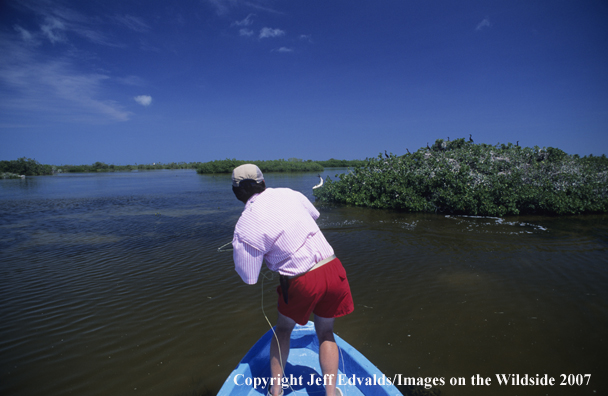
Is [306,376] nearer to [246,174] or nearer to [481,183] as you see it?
[246,174]

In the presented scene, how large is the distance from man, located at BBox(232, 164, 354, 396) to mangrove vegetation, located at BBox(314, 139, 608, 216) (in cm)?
1047

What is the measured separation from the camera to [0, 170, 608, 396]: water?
2.97 m

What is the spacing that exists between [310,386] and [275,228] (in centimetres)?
161

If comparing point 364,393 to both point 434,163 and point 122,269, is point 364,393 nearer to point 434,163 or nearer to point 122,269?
point 122,269

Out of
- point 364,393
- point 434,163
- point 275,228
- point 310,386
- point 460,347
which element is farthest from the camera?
point 434,163

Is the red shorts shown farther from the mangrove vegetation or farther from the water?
the mangrove vegetation

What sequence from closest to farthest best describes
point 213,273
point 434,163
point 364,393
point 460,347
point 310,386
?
A: point 364,393 < point 310,386 < point 460,347 < point 213,273 < point 434,163

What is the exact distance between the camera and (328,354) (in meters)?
2.08

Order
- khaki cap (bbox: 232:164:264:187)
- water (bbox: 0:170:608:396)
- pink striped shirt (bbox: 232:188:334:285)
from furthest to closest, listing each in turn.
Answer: water (bbox: 0:170:608:396) < khaki cap (bbox: 232:164:264:187) < pink striped shirt (bbox: 232:188:334:285)

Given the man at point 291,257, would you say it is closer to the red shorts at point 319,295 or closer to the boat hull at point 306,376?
the red shorts at point 319,295

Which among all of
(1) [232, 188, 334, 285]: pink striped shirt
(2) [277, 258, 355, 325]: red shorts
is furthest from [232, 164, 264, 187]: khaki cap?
(2) [277, 258, 355, 325]: red shorts

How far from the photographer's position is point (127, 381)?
9.41ft

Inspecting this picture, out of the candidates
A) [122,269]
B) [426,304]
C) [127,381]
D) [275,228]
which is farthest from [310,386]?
[122,269]

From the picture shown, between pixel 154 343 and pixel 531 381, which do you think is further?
pixel 154 343
